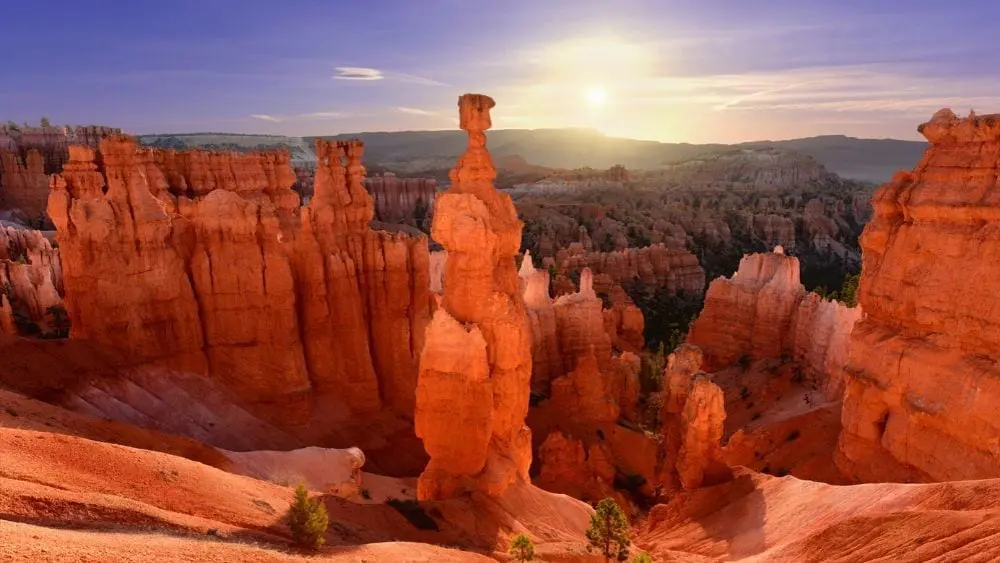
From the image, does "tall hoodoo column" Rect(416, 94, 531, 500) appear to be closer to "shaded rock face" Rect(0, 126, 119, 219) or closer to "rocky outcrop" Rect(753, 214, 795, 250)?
"shaded rock face" Rect(0, 126, 119, 219)

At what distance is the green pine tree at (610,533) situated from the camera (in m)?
12.4

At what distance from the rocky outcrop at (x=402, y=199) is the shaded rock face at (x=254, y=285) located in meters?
55.4

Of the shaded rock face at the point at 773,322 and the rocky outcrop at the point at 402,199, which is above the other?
the rocky outcrop at the point at 402,199

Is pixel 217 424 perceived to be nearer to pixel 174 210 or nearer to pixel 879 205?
pixel 174 210

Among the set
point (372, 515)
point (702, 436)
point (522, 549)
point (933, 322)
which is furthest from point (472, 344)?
point (933, 322)

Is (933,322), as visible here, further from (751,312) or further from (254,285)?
(751,312)

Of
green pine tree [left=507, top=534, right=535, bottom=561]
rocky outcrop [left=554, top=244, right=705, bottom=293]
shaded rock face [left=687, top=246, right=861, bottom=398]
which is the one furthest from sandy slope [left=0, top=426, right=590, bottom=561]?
rocky outcrop [left=554, top=244, right=705, bottom=293]

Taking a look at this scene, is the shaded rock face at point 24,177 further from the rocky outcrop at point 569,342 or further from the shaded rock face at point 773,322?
the shaded rock face at point 773,322

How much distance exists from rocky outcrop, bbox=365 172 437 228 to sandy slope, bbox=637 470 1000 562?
209ft

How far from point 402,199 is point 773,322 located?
2396 inches

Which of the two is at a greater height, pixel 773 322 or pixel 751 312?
pixel 751 312

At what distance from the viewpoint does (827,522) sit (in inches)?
494

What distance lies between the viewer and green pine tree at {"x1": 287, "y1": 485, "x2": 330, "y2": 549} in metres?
9.16

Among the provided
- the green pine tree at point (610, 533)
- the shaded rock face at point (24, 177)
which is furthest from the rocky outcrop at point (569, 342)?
Answer: the shaded rock face at point (24, 177)
